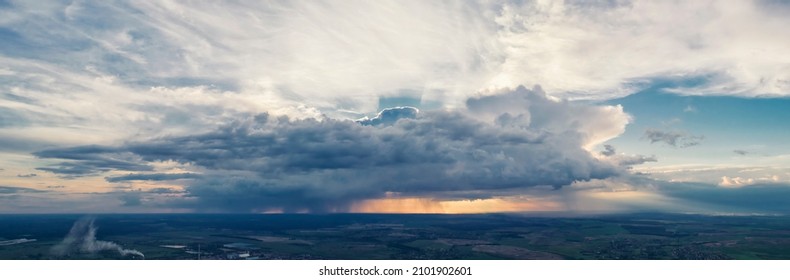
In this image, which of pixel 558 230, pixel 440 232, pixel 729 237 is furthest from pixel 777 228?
pixel 440 232

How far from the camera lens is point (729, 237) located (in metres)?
56.8

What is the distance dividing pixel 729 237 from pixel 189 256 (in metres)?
61.4

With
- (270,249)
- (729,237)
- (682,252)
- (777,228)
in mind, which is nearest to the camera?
(682,252)

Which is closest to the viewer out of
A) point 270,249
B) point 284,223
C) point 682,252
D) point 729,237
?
point 682,252

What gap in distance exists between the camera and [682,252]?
1619 inches

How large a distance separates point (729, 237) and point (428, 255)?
41750mm

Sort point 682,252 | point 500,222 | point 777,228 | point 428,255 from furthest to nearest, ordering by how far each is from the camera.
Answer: point 500,222 → point 777,228 → point 682,252 → point 428,255

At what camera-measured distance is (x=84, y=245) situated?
165ft

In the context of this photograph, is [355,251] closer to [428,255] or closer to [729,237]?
[428,255]

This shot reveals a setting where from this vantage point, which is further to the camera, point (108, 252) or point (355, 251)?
point (108, 252)

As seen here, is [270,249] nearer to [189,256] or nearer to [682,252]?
[189,256]

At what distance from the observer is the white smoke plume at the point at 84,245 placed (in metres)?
48.3

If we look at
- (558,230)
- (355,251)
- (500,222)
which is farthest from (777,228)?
(355,251)

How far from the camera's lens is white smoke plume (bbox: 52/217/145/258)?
4831 centimetres
